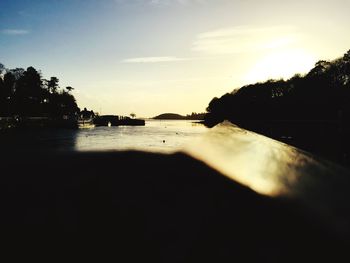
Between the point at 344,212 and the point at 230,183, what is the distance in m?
0.76

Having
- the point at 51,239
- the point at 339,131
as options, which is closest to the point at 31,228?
the point at 51,239

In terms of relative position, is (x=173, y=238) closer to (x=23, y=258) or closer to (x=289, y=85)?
(x=23, y=258)

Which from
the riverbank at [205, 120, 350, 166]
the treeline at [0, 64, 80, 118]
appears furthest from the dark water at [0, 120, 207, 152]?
the treeline at [0, 64, 80, 118]

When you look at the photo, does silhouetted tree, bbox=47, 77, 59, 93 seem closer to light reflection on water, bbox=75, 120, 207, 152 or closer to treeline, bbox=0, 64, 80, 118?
treeline, bbox=0, 64, 80, 118

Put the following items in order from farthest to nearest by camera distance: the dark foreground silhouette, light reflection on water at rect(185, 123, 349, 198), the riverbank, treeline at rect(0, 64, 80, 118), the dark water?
treeline at rect(0, 64, 80, 118) → the dark water → the riverbank → light reflection on water at rect(185, 123, 349, 198) → the dark foreground silhouette

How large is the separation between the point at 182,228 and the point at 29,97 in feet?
420

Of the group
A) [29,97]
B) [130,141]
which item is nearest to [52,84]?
[29,97]

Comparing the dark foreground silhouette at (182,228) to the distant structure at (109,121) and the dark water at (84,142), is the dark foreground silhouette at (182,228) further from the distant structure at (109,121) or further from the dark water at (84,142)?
the distant structure at (109,121)

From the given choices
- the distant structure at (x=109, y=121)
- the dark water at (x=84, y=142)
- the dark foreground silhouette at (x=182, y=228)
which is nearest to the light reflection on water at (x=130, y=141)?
the dark water at (x=84, y=142)

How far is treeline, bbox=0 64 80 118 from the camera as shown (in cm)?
9499

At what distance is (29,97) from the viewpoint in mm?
115125

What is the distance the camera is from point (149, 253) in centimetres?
246

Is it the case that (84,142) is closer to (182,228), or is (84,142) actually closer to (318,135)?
(318,135)

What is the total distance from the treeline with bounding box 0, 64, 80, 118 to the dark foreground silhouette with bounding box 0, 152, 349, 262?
314ft
